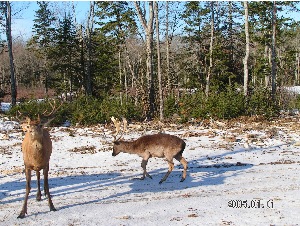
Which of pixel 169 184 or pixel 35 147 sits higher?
pixel 35 147

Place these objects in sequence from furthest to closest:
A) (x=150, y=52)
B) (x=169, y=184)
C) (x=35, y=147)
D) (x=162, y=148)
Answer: (x=150, y=52)
(x=162, y=148)
(x=169, y=184)
(x=35, y=147)

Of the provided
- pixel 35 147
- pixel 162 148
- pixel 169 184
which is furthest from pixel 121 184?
pixel 35 147

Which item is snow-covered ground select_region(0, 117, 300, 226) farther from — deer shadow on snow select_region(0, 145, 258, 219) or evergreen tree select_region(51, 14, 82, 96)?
evergreen tree select_region(51, 14, 82, 96)

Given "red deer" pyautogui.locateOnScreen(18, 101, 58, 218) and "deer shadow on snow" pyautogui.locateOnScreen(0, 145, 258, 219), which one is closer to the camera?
"red deer" pyautogui.locateOnScreen(18, 101, 58, 218)

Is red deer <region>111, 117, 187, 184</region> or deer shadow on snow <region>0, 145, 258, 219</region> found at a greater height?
red deer <region>111, 117, 187, 184</region>

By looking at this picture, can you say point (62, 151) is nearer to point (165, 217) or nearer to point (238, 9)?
point (165, 217)

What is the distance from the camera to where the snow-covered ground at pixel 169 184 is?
20.2 ft

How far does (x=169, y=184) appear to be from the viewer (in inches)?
341

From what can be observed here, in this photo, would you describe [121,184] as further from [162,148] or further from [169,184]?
[162,148]

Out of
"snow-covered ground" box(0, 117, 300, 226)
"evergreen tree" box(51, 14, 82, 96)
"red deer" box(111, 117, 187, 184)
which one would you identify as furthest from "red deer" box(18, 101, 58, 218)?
"evergreen tree" box(51, 14, 82, 96)

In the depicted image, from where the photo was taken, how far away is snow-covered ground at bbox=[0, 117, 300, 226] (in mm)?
6164

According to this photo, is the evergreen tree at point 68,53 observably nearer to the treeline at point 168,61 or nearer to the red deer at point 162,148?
the treeline at point 168,61

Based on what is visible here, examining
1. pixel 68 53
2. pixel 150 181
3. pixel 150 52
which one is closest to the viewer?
pixel 150 181

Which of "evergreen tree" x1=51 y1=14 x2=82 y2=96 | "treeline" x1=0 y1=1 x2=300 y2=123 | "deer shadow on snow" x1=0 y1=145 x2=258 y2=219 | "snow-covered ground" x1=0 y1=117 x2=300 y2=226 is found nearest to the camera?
"snow-covered ground" x1=0 y1=117 x2=300 y2=226
